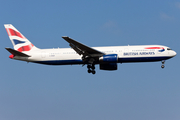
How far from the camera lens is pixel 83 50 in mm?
45094

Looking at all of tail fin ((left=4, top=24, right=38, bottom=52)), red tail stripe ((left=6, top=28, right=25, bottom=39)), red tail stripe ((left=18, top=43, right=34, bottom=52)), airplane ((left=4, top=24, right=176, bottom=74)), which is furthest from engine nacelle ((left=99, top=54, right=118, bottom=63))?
red tail stripe ((left=6, top=28, right=25, bottom=39))

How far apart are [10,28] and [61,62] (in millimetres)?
11209

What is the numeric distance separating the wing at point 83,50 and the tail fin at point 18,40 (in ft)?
28.3

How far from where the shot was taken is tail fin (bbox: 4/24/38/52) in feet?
164

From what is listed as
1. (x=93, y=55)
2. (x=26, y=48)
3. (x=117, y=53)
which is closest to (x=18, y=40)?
(x=26, y=48)

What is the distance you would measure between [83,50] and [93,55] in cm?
193

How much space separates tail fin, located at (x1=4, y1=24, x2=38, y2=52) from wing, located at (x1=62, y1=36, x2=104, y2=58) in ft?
28.3

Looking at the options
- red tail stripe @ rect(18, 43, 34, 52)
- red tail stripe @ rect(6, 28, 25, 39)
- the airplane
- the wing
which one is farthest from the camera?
red tail stripe @ rect(6, 28, 25, 39)

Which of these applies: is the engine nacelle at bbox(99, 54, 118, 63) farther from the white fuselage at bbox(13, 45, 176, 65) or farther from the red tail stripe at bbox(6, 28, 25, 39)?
the red tail stripe at bbox(6, 28, 25, 39)

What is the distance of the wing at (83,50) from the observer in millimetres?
43116

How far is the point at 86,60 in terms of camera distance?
46594mm

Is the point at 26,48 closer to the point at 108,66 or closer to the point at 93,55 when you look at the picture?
the point at 93,55

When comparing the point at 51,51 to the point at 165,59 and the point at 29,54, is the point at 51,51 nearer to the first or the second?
the point at 29,54

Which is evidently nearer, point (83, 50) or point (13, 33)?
point (83, 50)
